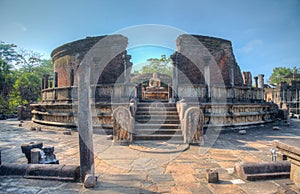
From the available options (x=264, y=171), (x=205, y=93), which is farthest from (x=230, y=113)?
(x=264, y=171)

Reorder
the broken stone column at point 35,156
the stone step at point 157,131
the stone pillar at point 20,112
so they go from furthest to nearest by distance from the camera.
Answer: the stone pillar at point 20,112, the stone step at point 157,131, the broken stone column at point 35,156

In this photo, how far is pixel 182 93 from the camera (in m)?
8.98

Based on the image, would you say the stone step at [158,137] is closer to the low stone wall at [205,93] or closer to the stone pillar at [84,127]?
the low stone wall at [205,93]

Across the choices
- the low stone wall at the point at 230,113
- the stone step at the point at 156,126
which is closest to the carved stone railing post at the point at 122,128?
the stone step at the point at 156,126

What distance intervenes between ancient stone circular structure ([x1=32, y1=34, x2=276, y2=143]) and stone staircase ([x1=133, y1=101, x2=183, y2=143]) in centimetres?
6

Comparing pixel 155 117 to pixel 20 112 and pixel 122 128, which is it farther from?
pixel 20 112

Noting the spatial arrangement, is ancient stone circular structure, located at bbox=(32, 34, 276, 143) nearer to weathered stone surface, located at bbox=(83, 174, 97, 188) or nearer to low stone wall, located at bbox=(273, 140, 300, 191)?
weathered stone surface, located at bbox=(83, 174, 97, 188)

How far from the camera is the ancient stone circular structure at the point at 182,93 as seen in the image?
28.1 ft

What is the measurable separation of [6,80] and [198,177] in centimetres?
2604

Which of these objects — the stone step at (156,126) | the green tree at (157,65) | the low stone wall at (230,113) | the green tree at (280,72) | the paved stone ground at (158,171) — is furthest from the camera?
the green tree at (280,72)

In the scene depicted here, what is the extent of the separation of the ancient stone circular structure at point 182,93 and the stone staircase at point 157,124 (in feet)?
0.20

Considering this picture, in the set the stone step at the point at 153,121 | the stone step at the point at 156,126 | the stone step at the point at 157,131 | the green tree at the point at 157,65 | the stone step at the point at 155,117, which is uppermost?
the green tree at the point at 157,65

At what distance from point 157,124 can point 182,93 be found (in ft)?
8.70

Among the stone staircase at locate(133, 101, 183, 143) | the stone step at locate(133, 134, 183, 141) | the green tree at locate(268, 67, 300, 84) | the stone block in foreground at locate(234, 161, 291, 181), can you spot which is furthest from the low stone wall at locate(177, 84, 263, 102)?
the green tree at locate(268, 67, 300, 84)
